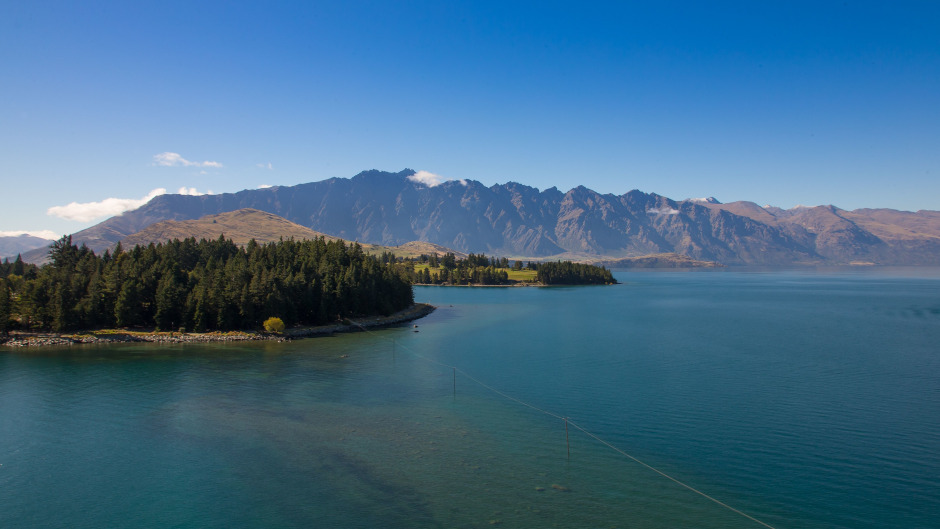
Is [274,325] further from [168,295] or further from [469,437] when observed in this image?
[469,437]

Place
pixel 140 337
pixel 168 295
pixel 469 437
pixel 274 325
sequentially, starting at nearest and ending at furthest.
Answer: pixel 469 437, pixel 140 337, pixel 168 295, pixel 274 325

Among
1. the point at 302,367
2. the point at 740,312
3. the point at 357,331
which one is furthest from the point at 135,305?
the point at 740,312

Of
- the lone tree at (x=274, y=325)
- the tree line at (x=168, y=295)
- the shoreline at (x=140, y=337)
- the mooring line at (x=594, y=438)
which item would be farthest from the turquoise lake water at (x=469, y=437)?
the tree line at (x=168, y=295)

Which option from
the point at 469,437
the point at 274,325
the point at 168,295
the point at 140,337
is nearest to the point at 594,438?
the point at 469,437

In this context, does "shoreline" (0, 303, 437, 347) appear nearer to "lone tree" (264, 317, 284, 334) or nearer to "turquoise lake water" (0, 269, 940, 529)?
"lone tree" (264, 317, 284, 334)

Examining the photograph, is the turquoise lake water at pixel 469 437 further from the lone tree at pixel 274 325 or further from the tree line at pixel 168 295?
the tree line at pixel 168 295

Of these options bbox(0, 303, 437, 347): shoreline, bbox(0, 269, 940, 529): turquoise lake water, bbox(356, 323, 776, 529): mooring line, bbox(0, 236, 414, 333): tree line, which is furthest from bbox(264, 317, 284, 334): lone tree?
bbox(356, 323, 776, 529): mooring line
